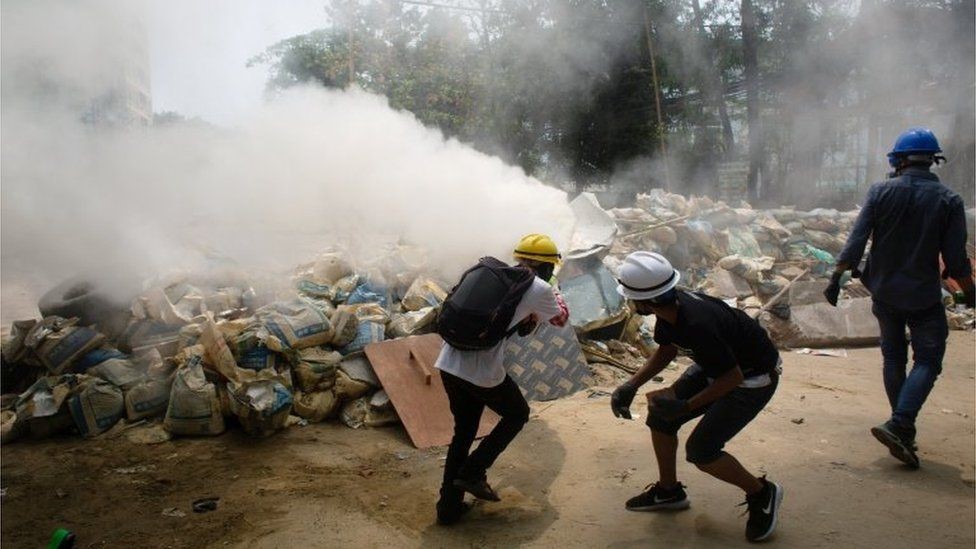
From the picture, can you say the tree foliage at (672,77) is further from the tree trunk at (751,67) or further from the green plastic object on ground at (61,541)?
the green plastic object on ground at (61,541)

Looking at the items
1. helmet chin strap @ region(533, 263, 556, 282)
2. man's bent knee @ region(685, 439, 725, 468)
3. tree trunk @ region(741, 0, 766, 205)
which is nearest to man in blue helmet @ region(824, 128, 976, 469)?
man's bent knee @ region(685, 439, 725, 468)

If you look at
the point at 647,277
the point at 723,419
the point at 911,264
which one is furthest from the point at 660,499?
the point at 911,264

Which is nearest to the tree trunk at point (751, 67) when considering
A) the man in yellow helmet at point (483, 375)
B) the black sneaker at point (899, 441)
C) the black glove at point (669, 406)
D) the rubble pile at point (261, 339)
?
the rubble pile at point (261, 339)

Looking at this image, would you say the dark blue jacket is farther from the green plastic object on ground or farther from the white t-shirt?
the green plastic object on ground

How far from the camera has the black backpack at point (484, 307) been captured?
8.50 feet

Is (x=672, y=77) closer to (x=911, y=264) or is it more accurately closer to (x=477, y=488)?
(x=911, y=264)

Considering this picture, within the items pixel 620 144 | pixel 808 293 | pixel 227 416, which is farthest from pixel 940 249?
pixel 620 144

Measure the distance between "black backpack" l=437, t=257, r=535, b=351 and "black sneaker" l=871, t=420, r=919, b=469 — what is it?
1892 mm

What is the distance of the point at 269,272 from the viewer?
544 centimetres

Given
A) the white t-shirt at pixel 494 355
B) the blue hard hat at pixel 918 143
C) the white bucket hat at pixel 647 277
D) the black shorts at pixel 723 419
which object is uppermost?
the blue hard hat at pixel 918 143

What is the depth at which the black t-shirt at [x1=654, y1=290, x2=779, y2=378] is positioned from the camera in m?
2.22

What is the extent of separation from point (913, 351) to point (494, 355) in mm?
2167

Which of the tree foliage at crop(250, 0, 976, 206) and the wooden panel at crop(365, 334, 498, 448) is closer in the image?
the wooden panel at crop(365, 334, 498, 448)

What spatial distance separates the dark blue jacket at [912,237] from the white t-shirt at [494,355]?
1737mm
